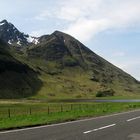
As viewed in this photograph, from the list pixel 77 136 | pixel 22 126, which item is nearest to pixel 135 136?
pixel 77 136

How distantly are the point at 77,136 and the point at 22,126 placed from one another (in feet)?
19.7

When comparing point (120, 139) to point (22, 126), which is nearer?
point (120, 139)

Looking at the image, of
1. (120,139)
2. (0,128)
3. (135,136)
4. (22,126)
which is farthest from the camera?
(22,126)

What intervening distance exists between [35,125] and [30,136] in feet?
21.9

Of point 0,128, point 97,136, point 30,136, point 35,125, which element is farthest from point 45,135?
point 35,125

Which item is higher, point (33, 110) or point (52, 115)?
point (33, 110)

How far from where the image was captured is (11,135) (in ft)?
59.8

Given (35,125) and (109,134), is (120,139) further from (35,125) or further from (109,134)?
(35,125)

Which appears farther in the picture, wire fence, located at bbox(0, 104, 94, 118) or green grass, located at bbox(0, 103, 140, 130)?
wire fence, located at bbox(0, 104, 94, 118)

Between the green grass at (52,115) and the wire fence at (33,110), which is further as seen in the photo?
the wire fence at (33,110)

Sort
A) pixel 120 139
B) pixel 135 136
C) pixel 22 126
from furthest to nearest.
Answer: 1. pixel 22 126
2. pixel 135 136
3. pixel 120 139

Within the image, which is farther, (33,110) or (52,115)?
(33,110)

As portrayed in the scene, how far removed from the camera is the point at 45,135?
18.3 metres

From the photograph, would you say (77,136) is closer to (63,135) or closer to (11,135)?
(63,135)
